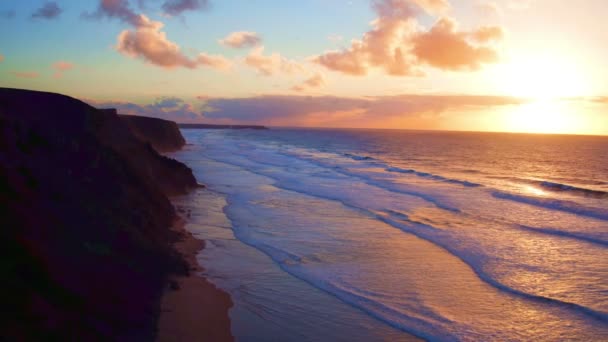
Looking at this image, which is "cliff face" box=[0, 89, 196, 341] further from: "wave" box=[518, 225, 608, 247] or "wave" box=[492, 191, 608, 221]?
"wave" box=[492, 191, 608, 221]

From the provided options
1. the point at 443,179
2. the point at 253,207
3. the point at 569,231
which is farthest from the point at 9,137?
the point at 443,179

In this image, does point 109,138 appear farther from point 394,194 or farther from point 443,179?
point 443,179

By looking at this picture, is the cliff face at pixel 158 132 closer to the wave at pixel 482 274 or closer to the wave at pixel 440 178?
the wave at pixel 440 178

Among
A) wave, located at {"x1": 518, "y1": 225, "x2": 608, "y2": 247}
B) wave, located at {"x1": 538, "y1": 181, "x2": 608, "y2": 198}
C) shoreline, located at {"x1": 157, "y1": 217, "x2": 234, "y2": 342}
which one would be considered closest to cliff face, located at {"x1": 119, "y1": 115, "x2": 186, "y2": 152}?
wave, located at {"x1": 538, "y1": 181, "x2": 608, "y2": 198}

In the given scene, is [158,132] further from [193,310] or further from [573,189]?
[193,310]

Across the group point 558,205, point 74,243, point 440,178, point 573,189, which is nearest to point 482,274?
point 74,243
